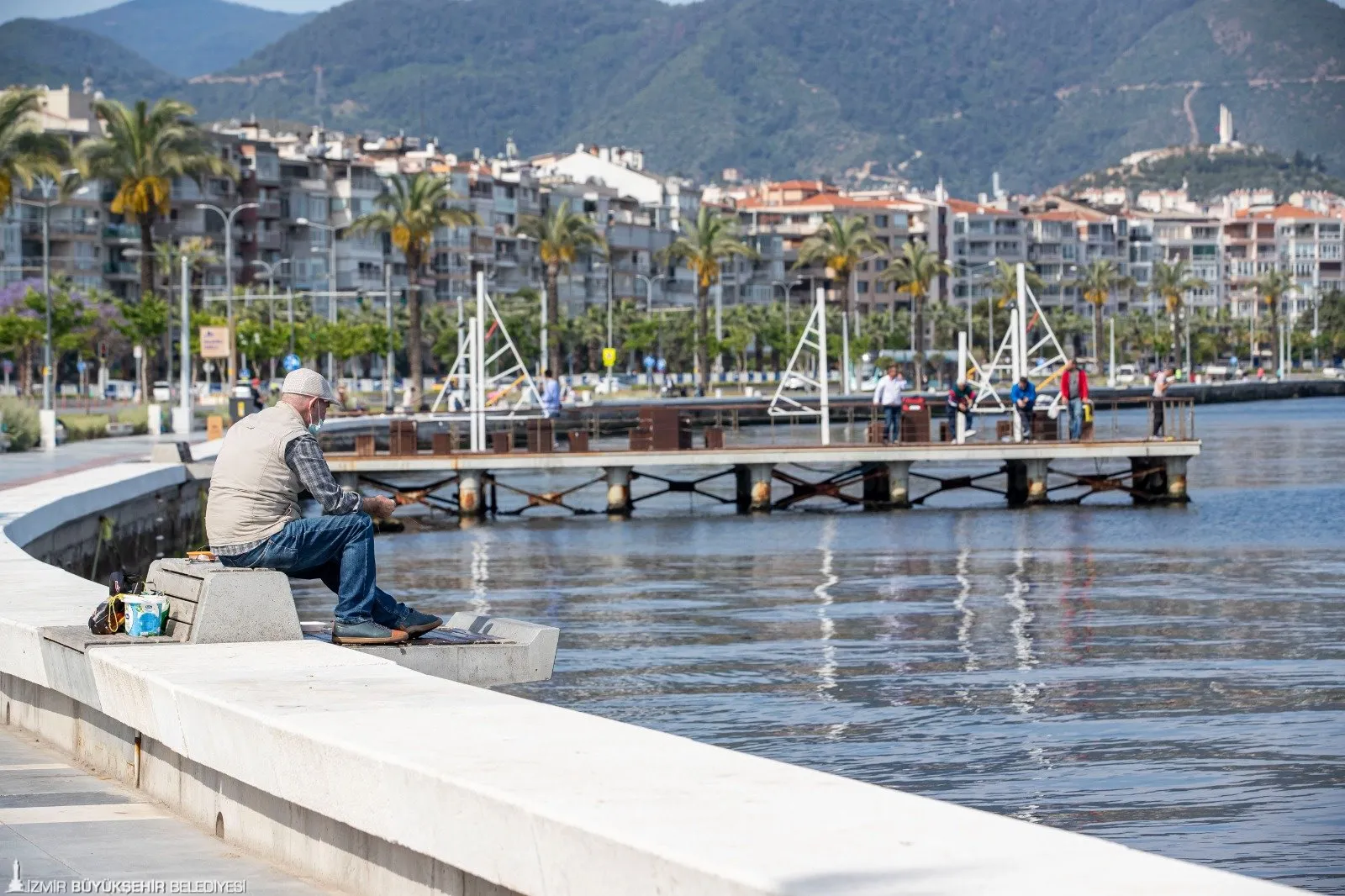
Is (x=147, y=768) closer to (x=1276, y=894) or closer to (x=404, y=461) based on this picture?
(x=1276, y=894)

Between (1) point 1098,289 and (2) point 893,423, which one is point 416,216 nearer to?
(2) point 893,423

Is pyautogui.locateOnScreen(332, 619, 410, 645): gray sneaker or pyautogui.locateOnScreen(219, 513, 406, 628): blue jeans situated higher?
pyautogui.locateOnScreen(219, 513, 406, 628): blue jeans

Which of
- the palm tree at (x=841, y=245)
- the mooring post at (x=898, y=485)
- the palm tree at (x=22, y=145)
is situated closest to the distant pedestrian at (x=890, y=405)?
the mooring post at (x=898, y=485)

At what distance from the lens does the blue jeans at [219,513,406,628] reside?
1048cm

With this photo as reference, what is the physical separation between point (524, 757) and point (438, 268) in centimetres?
15584

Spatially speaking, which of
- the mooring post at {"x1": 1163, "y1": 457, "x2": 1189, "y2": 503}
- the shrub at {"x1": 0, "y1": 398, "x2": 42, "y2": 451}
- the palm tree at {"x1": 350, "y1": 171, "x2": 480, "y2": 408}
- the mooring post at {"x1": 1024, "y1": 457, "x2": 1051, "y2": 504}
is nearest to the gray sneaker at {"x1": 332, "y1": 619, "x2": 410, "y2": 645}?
the mooring post at {"x1": 1024, "y1": 457, "x2": 1051, "y2": 504}

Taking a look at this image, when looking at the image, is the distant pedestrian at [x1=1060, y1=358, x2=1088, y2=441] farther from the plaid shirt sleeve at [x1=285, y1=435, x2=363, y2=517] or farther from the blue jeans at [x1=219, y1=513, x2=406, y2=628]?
the blue jeans at [x1=219, y1=513, x2=406, y2=628]

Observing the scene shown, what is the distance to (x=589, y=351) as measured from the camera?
158 meters

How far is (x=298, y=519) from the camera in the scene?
10.7m

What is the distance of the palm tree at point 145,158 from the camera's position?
7900 cm

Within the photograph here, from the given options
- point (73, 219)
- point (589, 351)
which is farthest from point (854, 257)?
point (73, 219)

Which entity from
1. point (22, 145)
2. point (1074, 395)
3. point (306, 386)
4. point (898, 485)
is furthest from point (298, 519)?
point (22, 145)

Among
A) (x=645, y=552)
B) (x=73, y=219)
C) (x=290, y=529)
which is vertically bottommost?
(x=645, y=552)

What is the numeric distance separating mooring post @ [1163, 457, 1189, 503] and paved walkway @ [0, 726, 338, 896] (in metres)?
37.5
